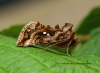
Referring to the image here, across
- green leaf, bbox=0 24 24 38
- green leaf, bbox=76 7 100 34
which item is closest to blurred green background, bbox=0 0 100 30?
green leaf, bbox=76 7 100 34

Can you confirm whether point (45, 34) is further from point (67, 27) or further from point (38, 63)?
point (38, 63)

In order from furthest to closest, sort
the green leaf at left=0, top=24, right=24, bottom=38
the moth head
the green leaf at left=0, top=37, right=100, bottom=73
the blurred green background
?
1. the blurred green background
2. the green leaf at left=0, top=24, right=24, bottom=38
3. the moth head
4. the green leaf at left=0, top=37, right=100, bottom=73

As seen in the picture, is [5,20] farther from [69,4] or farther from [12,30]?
[12,30]

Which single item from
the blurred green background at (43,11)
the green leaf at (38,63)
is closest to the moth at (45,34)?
the green leaf at (38,63)

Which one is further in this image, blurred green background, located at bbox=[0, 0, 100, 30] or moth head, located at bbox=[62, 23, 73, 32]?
blurred green background, located at bbox=[0, 0, 100, 30]

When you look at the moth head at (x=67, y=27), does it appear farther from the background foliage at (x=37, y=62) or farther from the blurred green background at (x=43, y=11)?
the blurred green background at (x=43, y=11)

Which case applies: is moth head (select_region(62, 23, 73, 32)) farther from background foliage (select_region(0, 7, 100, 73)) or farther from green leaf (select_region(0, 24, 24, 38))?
green leaf (select_region(0, 24, 24, 38))

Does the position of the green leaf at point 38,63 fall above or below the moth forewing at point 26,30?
below
